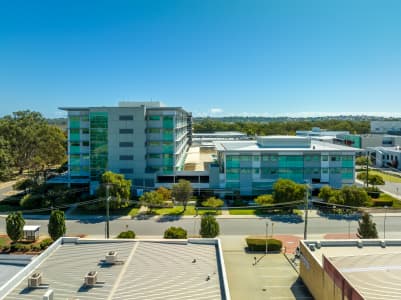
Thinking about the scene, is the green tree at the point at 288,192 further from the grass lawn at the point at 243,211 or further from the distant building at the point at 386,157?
the distant building at the point at 386,157

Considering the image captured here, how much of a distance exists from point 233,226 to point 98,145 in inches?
1143

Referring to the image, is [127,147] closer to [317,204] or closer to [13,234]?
[13,234]

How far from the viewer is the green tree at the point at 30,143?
8425 centimetres

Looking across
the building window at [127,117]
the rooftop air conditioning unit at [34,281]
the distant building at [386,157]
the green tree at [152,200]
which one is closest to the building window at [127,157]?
the building window at [127,117]

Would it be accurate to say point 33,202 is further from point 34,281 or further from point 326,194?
point 326,194

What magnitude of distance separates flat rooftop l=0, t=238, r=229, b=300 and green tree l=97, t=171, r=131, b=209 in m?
20.9

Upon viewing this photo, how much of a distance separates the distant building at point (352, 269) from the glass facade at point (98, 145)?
134 ft

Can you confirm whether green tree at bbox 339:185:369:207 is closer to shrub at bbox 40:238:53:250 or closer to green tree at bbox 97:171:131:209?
green tree at bbox 97:171:131:209

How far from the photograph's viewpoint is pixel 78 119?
207ft

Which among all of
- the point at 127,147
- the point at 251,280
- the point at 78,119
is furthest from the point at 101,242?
the point at 78,119

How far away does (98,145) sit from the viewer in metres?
61.4

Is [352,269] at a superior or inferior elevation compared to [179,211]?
superior

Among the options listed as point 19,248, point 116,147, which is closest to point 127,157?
point 116,147

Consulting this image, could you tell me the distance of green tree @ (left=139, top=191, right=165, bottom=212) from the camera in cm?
5097
